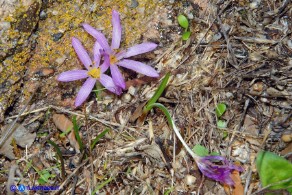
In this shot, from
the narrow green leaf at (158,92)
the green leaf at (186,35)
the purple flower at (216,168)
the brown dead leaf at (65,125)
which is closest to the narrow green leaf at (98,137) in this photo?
the brown dead leaf at (65,125)

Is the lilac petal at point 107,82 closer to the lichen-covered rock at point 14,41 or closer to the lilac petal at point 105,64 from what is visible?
the lilac petal at point 105,64

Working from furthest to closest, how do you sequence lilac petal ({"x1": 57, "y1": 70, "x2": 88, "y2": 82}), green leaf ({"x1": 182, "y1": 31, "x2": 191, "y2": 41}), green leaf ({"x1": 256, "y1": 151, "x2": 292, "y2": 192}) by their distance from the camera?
green leaf ({"x1": 182, "y1": 31, "x2": 191, "y2": 41}), lilac petal ({"x1": 57, "y1": 70, "x2": 88, "y2": 82}), green leaf ({"x1": 256, "y1": 151, "x2": 292, "y2": 192})

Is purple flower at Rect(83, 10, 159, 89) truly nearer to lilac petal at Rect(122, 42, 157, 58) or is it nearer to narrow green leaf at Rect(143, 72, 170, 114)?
lilac petal at Rect(122, 42, 157, 58)

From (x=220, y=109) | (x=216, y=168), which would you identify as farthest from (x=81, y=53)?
(x=216, y=168)

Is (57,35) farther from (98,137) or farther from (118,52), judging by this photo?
(98,137)

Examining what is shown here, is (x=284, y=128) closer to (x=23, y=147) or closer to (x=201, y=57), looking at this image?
(x=201, y=57)

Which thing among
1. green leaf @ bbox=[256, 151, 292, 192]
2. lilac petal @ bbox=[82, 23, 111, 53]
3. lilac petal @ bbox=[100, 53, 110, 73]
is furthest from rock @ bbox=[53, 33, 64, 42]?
green leaf @ bbox=[256, 151, 292, 192]

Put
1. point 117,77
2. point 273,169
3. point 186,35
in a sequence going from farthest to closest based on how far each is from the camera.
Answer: point 186,35 < point 117,77 < point 273,169
